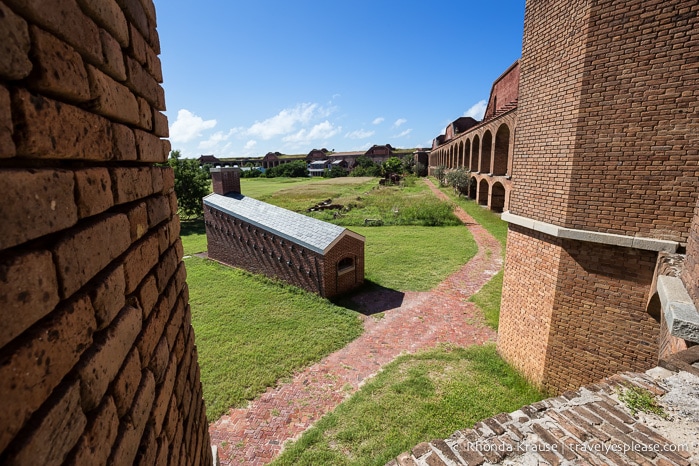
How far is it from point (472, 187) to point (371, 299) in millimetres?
24702

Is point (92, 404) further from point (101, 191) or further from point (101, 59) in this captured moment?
point (101, 59)

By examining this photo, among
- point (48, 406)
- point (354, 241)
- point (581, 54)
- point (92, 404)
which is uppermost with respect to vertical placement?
point (581, 54)

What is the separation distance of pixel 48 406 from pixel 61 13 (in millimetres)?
1093

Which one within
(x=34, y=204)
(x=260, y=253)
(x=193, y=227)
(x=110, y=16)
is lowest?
(x=193, y=227)

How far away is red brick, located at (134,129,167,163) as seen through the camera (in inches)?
63.3

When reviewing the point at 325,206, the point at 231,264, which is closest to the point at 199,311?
the point at 231,264

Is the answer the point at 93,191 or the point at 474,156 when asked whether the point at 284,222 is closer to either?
the point at 93,191

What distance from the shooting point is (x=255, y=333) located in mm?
9594

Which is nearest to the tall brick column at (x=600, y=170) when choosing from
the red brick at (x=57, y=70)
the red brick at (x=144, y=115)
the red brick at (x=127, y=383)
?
the red brick at (x=144, y=115)

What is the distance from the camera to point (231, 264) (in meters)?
16.0

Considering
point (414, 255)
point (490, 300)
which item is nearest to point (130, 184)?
point (490, 300)

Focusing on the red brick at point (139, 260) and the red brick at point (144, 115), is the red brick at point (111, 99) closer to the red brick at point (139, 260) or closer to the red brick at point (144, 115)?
the red brick at point (144, 115)

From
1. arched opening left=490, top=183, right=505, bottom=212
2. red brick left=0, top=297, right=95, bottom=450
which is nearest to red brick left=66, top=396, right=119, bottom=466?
red brick left=0, top=297, right=95, bottom=450

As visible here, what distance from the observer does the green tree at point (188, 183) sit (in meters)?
27.9
